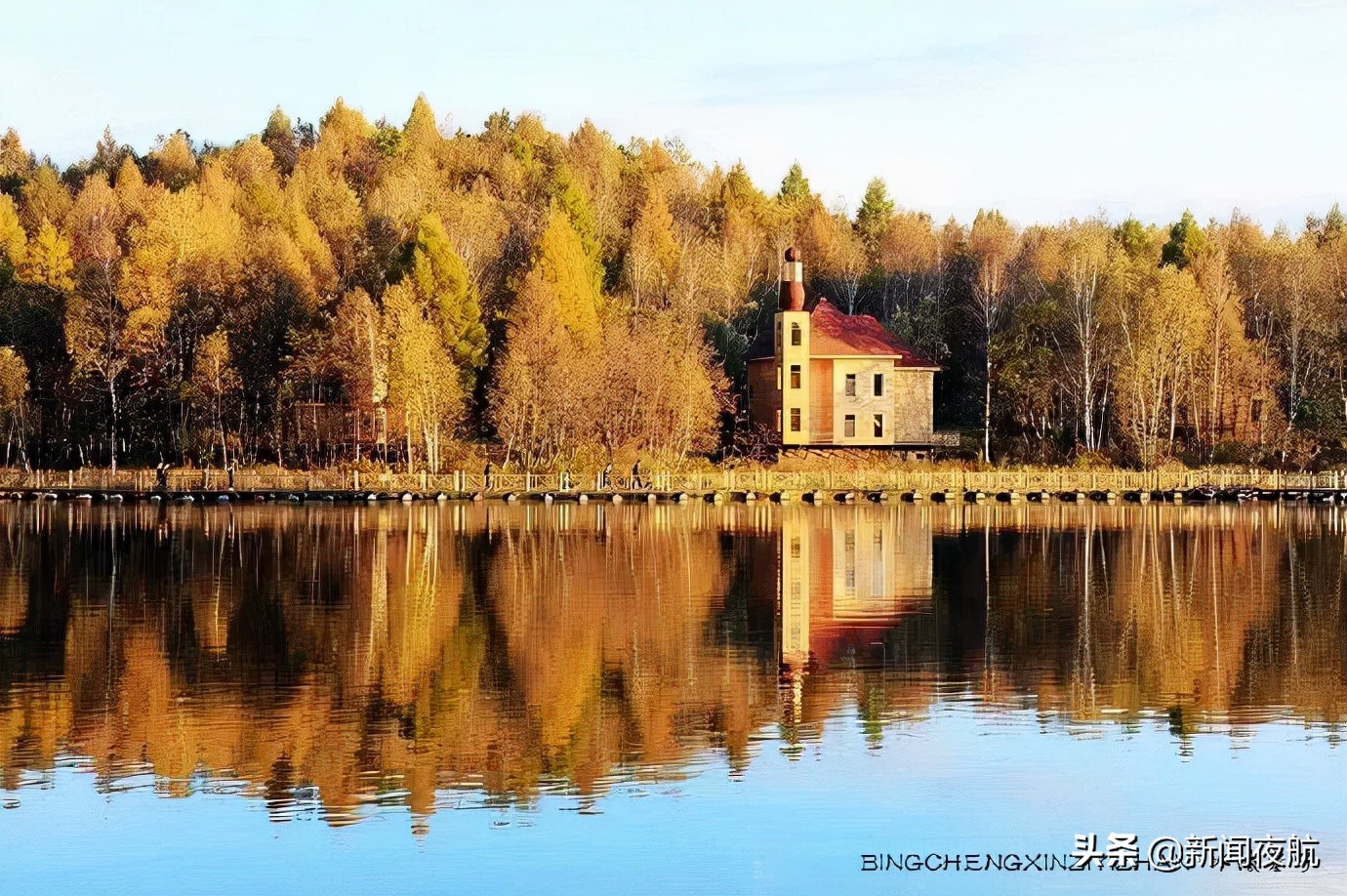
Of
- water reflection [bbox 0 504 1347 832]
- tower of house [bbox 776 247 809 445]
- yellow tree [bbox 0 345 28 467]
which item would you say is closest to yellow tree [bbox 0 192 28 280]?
yellow tree [bbox 0 345 28 467]

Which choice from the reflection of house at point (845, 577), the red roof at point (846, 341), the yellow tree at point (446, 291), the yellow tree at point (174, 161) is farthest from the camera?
the yellow tree at point (174, 161)

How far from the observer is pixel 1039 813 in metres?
21.1

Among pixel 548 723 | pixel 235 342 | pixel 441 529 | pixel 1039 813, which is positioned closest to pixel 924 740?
pixel 1039 813

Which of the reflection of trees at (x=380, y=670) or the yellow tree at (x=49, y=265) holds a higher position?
the yellow tree at (x=49, y=265)

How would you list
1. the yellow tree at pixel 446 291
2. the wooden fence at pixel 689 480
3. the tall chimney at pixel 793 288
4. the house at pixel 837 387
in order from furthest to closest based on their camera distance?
the tall chimney at pixel 793 288
the house at pixel 837 387
the yellow tree at pixel 446 291
the wooden fence at pixel 689 480

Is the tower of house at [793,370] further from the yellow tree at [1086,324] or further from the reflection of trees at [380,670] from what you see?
the reflection of trees at [380,670]

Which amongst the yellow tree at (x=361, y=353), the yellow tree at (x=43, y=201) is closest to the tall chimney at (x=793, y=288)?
the yellow tree at (x=361, y=353)

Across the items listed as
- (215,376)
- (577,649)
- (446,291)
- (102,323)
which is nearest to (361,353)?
(446,291)

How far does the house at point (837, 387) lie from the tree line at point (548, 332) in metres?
2.54

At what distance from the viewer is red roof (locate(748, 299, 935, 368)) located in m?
95.8

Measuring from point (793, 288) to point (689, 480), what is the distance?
50.1ft

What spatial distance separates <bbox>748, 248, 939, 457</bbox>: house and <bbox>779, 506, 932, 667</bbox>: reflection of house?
19965 mm

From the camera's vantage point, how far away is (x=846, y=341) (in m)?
96.6

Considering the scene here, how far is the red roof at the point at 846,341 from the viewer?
3770 inches
